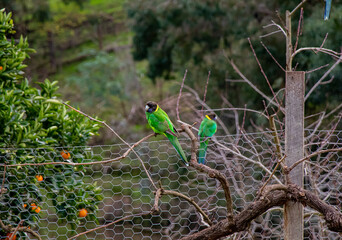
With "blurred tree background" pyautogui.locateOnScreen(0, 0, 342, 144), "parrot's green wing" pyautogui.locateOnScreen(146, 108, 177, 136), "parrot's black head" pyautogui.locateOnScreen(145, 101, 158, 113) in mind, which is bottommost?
"blurred tree background" pyautogui.locateOnScreen(0, 0, 342, 144)

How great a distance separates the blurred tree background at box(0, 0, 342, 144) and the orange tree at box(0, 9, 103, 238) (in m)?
1.90

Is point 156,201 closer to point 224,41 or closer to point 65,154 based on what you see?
point 65,154

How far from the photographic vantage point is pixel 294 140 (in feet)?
8.09

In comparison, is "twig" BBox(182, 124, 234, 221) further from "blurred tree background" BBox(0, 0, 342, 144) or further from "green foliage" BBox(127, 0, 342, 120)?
"green foliage" BBox(127, 0, 342, 120)

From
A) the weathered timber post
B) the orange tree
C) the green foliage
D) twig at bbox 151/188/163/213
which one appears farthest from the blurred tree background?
twig at bbox 151/188/163/213

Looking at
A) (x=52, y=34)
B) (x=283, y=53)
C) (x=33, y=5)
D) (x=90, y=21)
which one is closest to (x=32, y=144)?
(x=283, y=53)

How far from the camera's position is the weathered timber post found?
96.1 inches

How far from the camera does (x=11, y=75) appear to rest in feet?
11.0

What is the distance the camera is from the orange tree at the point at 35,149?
9.91 feet

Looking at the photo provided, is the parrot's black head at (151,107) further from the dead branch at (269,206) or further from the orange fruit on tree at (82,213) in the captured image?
the dead branch at (269,206)

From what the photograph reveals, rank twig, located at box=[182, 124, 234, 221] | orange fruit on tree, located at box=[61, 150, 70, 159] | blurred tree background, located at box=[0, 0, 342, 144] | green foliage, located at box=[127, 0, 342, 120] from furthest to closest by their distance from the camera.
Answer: blurred tree background, located at box=[0, 0, 342, 144] → green foliage, located at box=[127, 0, 342, 120] → orange fruit on tree, located at box=[61, 150, 70, 159] → twig, located at box=[182, 124, 234, 221]

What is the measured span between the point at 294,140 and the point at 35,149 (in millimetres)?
1688

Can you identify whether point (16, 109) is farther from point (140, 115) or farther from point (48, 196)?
point (140, 115)

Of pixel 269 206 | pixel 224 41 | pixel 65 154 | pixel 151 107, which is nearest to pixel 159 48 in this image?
pixel 224 41
